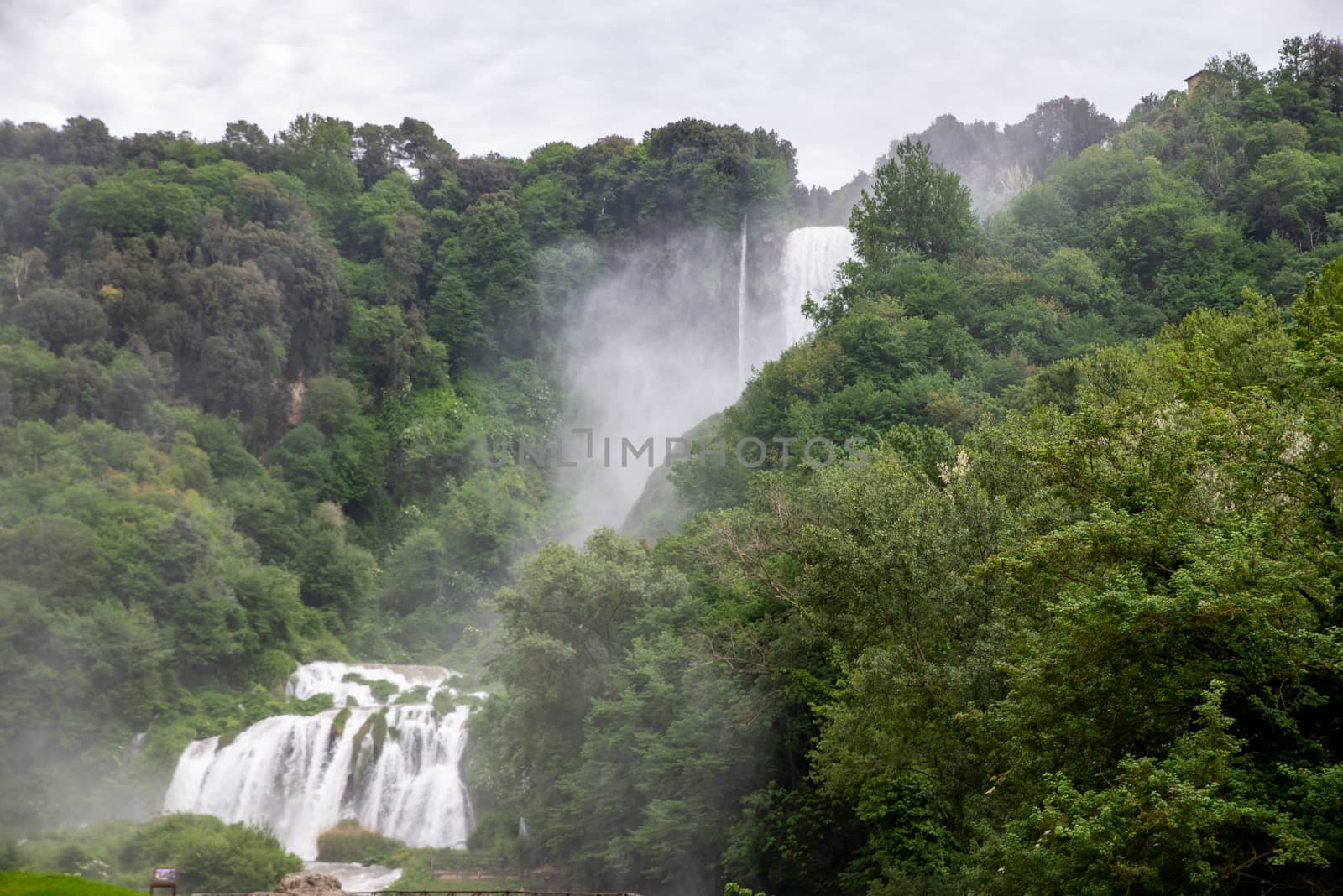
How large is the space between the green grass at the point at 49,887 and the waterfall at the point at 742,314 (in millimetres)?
72418

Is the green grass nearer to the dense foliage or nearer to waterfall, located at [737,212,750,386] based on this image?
the dense foliage

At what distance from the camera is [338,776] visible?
5656 cm

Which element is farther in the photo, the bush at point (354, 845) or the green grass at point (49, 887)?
the bush at point (354, 845)

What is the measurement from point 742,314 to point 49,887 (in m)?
78.8

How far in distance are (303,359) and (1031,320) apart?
5278cm

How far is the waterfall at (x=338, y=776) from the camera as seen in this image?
55281mm

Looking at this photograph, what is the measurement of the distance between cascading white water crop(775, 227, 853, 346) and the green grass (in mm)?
69889

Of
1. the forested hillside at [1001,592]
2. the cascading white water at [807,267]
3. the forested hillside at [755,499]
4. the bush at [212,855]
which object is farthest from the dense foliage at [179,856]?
the cascading white water at [807,267]

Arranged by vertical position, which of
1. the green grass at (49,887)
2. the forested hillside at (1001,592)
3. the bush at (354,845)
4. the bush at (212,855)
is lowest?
the bush at (354,845)

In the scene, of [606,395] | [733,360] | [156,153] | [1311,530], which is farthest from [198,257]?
[1311,530]

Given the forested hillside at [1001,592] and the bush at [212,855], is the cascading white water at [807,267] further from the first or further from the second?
the bush at [212,855]

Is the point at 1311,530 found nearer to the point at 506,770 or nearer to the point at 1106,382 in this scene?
the point at 1106,382

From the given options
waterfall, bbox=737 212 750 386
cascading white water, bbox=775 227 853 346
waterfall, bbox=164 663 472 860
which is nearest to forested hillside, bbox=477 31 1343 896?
waterfall, bbox=164 663 472 860

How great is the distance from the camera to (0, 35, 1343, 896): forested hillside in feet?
63.5
